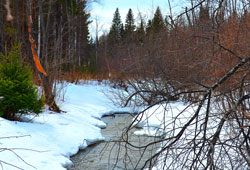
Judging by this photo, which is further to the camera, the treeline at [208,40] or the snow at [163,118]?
the treeline at [208,40]

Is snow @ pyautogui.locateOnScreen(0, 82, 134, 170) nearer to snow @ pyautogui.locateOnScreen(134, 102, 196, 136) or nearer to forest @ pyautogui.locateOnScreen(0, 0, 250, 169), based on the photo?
forest @ pyautogui.locateOnScreen(0, 0, 250, 169)

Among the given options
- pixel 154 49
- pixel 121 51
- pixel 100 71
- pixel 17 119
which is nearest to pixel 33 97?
pixel 17 119

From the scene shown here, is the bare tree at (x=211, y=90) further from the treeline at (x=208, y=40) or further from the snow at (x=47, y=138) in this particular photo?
the snow at (x=47, y=138)

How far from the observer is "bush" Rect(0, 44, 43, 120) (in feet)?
20.0

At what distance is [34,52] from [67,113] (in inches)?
86.3

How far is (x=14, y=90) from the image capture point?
20.5 ft

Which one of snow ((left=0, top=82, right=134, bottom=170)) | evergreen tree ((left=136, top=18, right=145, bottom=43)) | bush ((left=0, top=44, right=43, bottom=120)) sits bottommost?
snow ((left=0, top=82, right=134, bottom=170))

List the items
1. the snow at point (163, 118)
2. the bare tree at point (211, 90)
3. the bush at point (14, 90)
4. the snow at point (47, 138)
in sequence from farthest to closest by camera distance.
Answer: the bush at point (14, 90) → the snow at point (47, 138) → the snow at point (163, 118) → the bare tree at point (211, 90)

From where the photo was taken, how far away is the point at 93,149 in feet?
20.6

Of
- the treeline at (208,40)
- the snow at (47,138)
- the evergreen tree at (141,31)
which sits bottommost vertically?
the snow at (47,138)

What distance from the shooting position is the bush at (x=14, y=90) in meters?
6.11

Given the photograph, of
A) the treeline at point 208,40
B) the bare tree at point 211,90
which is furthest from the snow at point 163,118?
the treeline at point 208,40

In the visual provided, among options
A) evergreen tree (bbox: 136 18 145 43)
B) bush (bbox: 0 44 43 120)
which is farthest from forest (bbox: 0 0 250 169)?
bush (bbox: 0 44 43 120)

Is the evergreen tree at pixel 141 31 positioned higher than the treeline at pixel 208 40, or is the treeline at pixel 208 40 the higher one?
the evergreen tree at pixel 141 31
